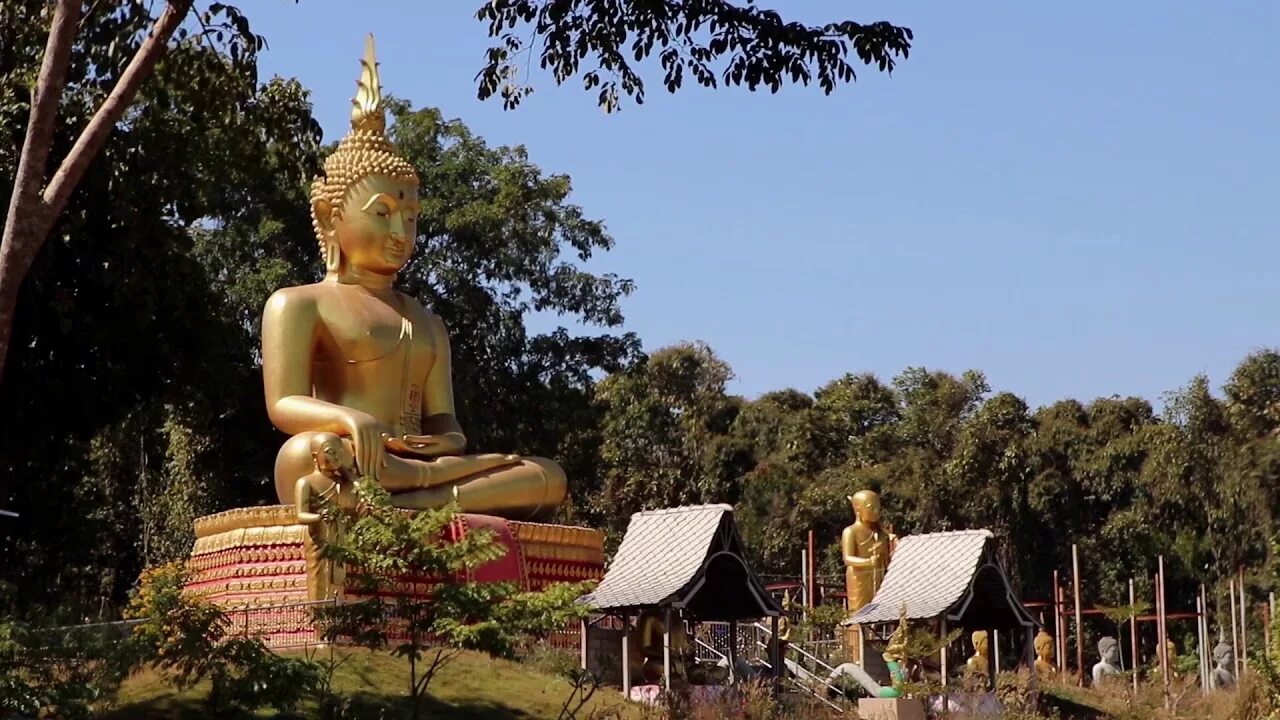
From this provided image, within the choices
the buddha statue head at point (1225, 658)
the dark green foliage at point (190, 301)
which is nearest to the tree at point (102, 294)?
the dark green foliage at point (190, 301)

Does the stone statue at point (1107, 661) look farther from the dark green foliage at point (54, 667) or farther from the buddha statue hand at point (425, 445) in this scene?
the dark green foliage at point (54, 667)

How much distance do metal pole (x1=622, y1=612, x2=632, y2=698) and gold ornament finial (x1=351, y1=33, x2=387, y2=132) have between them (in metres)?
6.18

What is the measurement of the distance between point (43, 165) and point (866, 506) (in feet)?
53.7

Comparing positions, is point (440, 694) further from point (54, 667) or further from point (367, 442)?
point (54, 667)

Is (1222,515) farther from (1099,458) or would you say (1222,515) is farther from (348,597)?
(348,597)

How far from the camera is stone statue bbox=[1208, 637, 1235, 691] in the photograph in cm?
2702

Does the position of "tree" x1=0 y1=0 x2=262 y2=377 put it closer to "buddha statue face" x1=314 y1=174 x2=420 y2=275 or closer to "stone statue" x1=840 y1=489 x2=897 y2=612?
"buddha statue face" x1=314 y1=174 x2=420 y2=275

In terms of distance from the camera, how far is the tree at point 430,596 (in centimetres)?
1574

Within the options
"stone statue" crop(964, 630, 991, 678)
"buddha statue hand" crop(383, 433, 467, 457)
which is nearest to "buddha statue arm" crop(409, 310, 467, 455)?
"buddha statue hand" crop(383, 433, 467, 457)

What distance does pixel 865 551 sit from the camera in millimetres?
27672

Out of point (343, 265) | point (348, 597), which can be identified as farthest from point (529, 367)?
point (348, 597)

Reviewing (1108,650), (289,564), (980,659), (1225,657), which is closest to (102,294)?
(289,564)

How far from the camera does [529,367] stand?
1361 inches

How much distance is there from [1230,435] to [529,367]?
13.3m
